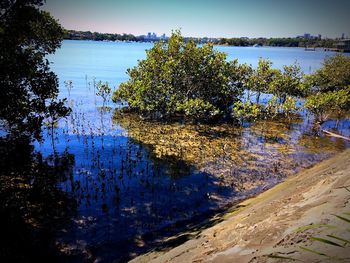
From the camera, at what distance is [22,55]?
14625mm

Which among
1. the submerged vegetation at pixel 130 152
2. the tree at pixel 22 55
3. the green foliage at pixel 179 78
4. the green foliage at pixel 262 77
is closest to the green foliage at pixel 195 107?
the green foliage at pixel 179 78

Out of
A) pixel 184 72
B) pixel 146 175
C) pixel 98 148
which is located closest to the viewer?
pixel 146 175

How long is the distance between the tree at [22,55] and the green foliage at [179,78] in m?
17.2

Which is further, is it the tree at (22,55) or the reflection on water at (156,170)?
the reflection on water at (156,170)

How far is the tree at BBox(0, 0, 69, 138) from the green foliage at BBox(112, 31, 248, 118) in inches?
678

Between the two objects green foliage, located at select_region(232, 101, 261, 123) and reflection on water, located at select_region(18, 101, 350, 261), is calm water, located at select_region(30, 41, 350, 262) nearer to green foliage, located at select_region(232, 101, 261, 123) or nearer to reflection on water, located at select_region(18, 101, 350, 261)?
reflection on water, located at select_region(18, 101, 350, 261)

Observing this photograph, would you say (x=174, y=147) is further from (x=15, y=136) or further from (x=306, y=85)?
(x=306, y=85)

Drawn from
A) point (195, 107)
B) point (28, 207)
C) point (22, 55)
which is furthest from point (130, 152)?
point (22, 55)

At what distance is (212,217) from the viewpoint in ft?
52.2

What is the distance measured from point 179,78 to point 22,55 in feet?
73.2

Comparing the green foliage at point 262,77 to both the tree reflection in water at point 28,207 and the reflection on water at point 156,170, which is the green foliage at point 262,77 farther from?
the tree reflection in water at point 28,207

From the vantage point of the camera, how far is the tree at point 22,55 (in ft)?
44.6

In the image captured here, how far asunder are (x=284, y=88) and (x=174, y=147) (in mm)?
24952

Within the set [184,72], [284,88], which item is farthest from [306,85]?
[184,72]
